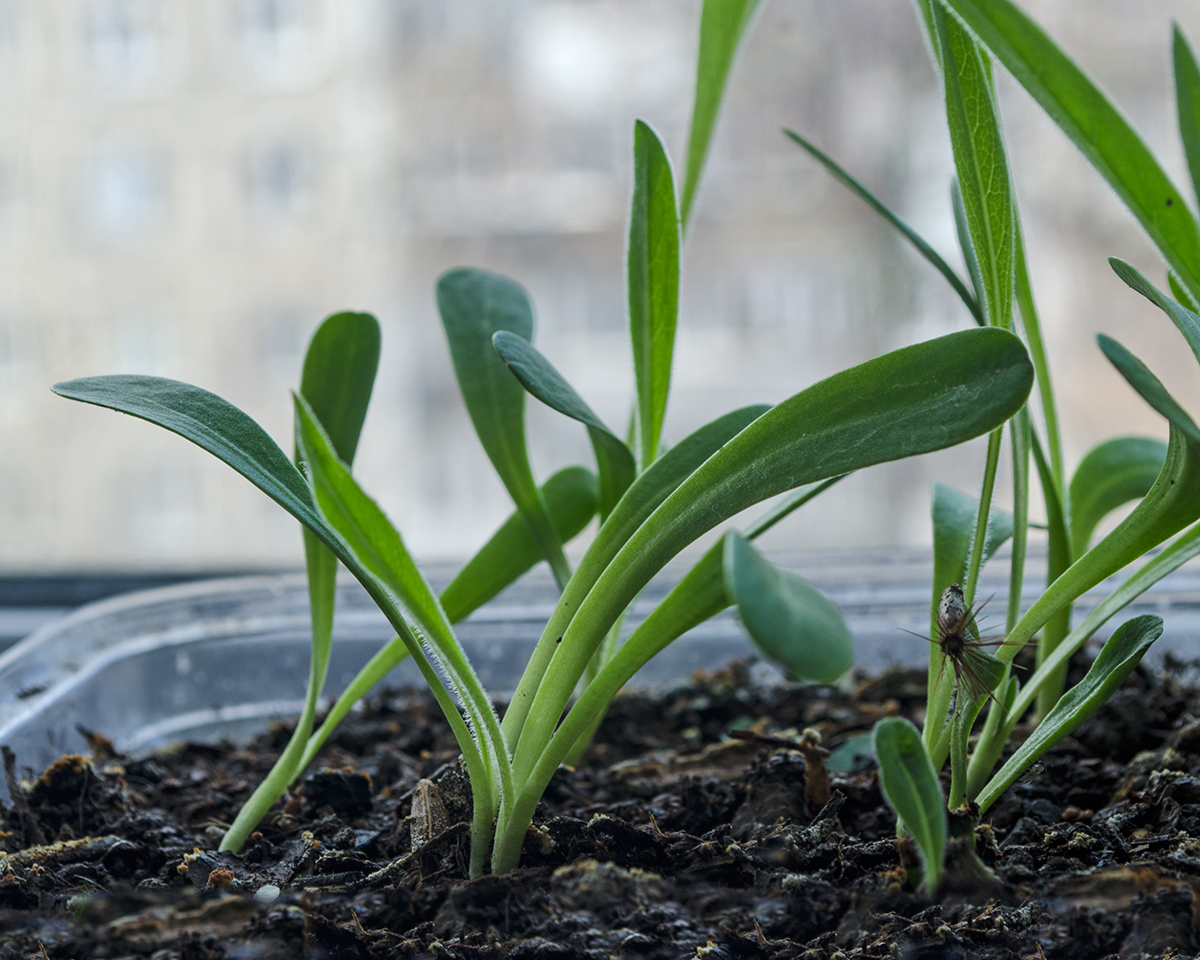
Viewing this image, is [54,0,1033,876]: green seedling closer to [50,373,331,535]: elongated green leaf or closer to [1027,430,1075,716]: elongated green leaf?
[50,373,331,535]: elongated green leaf

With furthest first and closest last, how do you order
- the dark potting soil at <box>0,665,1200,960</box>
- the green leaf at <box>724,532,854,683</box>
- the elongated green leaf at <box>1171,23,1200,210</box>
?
the elongated green leaf at <box>1171,23,1200,210</box>, the dark potting soil at <box>0,665,1200,960</box>, the green leaf at <box>724,532,854,683</box>

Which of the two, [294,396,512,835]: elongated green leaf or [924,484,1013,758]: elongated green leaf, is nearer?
[294,396,512,835]: elongated green leaf

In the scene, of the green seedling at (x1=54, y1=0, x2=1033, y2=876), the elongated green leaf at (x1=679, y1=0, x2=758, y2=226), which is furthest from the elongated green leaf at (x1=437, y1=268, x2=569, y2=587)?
the elongated green leaf at (x1=679, y1=0, x2=758, y2=226)

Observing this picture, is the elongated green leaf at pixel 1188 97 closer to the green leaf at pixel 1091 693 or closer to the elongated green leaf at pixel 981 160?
the elongated green leaf at pixel 981 160

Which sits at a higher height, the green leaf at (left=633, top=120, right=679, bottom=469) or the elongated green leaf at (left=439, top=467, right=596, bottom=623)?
the green leaf at (left=633, top=120, right=679, bottom=469)

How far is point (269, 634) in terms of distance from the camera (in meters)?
0.86

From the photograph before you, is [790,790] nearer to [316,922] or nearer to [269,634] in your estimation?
[316,922]

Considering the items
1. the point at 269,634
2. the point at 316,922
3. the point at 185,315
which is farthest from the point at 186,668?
the point at 185,315

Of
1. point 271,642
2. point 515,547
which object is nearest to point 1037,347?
point 515,547

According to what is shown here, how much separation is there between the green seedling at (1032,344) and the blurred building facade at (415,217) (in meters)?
0.88

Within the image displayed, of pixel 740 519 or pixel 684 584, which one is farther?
pixel 740 519

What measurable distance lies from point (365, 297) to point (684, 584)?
1.13m

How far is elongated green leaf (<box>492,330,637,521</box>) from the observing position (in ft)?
1.55

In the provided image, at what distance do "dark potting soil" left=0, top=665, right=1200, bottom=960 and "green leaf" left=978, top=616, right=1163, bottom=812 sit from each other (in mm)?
36
